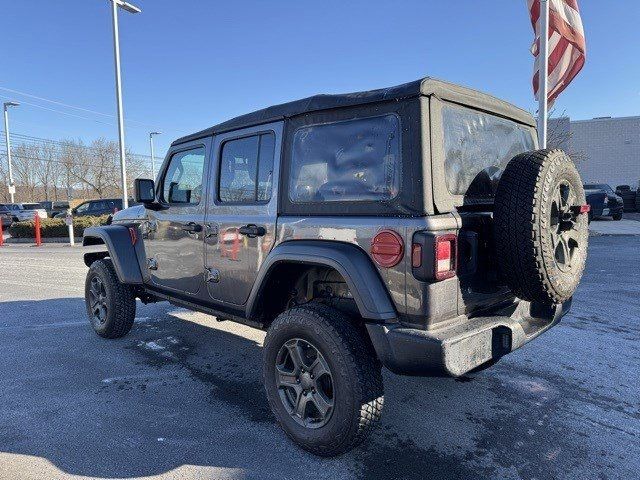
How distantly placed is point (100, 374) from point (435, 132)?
133 inches

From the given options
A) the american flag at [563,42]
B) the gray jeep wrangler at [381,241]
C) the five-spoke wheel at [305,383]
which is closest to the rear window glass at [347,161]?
the gray jeep wrangler at [381,241]

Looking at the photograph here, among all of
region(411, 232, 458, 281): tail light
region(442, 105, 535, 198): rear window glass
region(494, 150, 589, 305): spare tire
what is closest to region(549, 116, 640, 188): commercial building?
region(442, 105, 535, 198): rear window glass

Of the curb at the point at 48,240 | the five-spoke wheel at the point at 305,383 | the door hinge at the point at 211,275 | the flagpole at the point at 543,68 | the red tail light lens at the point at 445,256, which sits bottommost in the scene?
the five-spoke wheel at the point at 305,383

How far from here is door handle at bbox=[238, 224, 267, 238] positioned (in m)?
2.98

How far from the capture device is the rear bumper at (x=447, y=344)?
7.17ft

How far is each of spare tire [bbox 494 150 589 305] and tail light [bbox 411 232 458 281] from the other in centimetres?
39

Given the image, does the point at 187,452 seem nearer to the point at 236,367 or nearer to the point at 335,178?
the point at 236,367

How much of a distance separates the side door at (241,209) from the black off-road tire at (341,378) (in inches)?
25.0

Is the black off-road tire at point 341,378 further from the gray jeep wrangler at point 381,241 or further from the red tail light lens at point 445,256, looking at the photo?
the red tail light lens at point 445,256

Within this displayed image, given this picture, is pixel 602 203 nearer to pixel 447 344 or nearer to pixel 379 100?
pixel 379 100

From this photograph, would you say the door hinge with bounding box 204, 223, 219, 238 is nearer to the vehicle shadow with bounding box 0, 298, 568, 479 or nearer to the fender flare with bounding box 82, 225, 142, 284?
the vehicle shadow with bounding box 0, 298, 568, 479

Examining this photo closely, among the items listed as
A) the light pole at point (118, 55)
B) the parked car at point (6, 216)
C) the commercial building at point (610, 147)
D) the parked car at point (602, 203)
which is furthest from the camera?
the commercial building at point (610, 147)

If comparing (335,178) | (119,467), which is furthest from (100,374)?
(335,178)

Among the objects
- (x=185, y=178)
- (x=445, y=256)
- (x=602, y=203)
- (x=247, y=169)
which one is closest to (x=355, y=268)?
→ (x=445, y=256)
